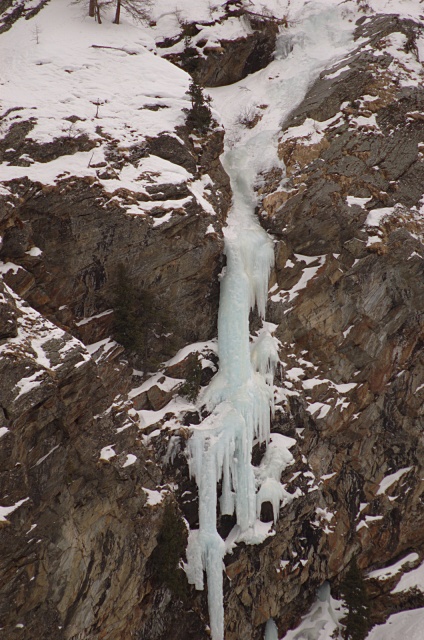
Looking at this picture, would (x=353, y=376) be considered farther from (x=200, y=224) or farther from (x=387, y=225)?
(x=200, y=224)

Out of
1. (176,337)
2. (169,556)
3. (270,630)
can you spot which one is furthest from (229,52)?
(270,630)

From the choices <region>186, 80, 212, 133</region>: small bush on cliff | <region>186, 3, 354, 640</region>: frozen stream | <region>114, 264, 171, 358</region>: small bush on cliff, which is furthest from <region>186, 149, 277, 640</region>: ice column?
<region>186, 80, 212, 133</region>: small bush on cliff

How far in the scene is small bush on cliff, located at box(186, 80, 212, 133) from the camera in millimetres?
22016

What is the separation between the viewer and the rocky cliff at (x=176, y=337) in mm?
15328

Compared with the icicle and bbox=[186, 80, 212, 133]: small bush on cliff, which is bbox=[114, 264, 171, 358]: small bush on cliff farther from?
the icicle

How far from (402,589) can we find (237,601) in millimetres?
6111

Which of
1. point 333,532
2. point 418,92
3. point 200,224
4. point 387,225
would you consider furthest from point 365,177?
point 333,532

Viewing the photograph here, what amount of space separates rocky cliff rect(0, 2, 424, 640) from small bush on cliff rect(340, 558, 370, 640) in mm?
1080

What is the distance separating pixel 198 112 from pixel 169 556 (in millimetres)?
13369

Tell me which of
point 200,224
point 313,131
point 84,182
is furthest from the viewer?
point 313,131

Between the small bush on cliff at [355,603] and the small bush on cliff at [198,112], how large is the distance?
14283 millimetres

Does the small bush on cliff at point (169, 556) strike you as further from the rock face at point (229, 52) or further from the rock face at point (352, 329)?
the rock face at point (229, 52)

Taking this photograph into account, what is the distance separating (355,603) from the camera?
20.3 metres

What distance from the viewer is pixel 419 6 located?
27609mm
